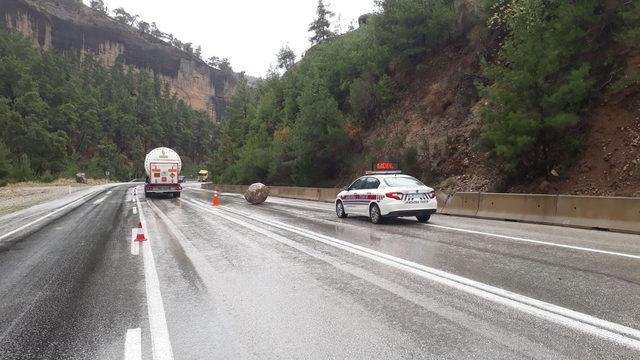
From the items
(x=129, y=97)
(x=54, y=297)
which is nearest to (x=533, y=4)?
(x=54, y=297)

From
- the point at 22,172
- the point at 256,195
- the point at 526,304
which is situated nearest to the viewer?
the point at 526,304

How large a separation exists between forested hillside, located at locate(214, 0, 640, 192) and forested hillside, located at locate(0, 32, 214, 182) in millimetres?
48556

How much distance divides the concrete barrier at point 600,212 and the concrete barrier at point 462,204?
3.39m

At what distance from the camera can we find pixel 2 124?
252 feet

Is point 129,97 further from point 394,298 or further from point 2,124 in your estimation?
point 394,298

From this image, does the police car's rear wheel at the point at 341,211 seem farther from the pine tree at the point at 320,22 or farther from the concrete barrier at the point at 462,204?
the pine tree at the point at 320,22

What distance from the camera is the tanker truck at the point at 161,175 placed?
30706 mm

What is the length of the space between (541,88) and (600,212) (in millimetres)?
6465

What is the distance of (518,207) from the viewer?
1403cm

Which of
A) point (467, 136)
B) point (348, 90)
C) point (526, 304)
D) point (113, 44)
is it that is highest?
point (113, 44)

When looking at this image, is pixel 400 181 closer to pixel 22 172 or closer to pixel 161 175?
pixel 161 175

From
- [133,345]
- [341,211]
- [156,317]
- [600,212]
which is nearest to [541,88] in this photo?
[600,212]

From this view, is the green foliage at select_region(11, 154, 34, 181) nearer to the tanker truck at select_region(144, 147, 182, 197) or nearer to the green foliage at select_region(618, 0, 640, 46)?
the tanker truck at select_region(144, 147, 182, 197)

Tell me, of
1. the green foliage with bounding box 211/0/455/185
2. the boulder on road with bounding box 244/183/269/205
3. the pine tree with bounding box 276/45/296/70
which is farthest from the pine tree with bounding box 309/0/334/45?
the boulder on road with bounding box 244/183/269/205
